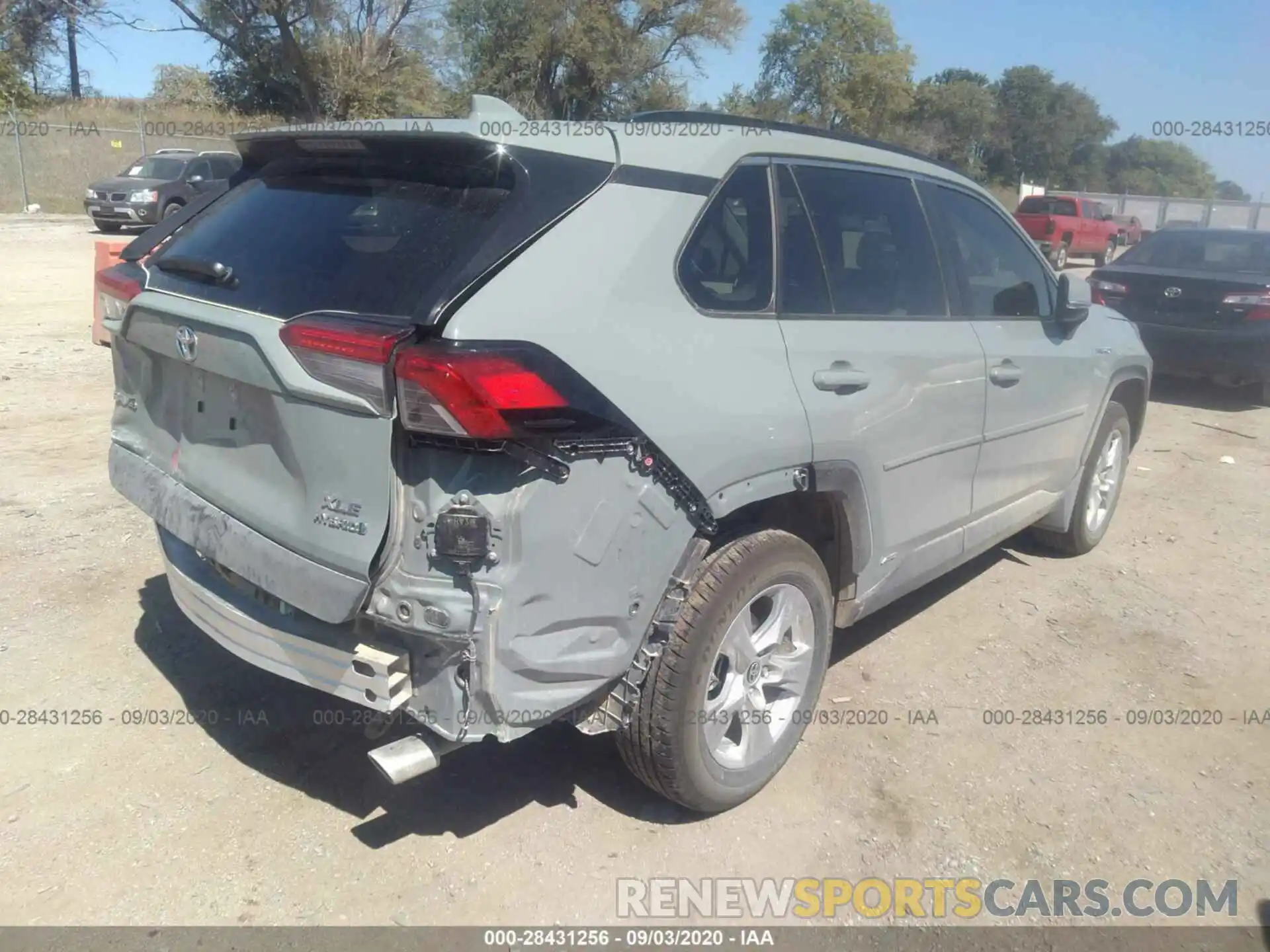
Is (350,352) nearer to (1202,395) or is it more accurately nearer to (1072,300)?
(1072,300)

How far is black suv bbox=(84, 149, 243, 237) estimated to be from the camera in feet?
72.1

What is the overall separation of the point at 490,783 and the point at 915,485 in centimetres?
177

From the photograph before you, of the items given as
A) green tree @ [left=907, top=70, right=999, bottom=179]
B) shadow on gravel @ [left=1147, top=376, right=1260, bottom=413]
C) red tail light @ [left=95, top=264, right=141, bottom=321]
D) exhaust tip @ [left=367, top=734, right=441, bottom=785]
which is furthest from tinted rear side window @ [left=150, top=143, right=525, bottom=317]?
green tree @ [left=907, top=70, right=999, bottom=179]

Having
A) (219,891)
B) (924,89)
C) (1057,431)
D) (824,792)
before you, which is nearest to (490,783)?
(219,891)

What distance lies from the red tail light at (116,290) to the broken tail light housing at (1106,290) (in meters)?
8.84

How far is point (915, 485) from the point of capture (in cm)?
363

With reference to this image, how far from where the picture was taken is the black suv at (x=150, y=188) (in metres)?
22.0

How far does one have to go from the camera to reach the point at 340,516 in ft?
8.26

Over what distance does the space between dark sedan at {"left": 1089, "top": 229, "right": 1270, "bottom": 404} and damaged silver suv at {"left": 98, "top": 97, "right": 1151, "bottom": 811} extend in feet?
22.3

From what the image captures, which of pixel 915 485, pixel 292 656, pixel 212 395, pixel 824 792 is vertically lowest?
pixel 824 792

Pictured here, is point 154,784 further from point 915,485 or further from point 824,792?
point 915,485

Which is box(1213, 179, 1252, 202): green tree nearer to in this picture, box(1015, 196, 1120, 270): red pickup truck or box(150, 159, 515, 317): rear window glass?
box(1015, 196, 1120, 270): red pickup truck

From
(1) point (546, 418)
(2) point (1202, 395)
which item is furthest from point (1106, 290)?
(1) point (546, 418)

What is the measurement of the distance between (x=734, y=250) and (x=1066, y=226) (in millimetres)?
25806
